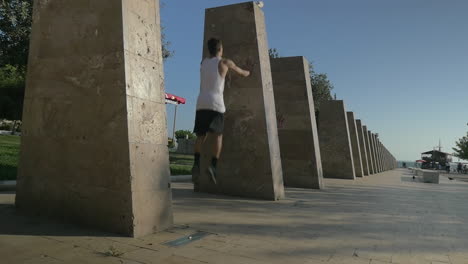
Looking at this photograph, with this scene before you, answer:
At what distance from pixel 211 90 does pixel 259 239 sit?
6.86 ft

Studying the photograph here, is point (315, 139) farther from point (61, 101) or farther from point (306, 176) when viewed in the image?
point (61, 101)

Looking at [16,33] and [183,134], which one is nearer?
[16,33]

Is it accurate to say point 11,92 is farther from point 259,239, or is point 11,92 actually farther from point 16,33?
point 259,239

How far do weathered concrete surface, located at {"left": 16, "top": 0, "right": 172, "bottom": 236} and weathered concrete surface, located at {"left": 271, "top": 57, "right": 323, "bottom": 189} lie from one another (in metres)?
7.63

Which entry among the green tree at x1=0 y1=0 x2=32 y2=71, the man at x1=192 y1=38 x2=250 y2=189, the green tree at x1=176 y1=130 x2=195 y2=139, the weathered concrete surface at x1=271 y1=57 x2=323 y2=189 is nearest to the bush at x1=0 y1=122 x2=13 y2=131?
the green tree at x1=176 y1=130 x2=195 y2=139

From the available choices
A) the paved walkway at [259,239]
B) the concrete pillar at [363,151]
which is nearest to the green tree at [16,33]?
the paved walkway at [259,239]

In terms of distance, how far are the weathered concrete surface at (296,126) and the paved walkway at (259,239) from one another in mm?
5193

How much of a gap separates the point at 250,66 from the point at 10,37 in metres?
18.0

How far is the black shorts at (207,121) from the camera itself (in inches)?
173

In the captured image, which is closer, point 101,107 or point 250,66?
point 101,107

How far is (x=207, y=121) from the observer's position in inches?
174

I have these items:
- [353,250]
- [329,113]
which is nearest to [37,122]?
[353,250]

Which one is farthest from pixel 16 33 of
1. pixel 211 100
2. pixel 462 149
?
pixel 462 149

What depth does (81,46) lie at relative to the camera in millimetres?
4773
